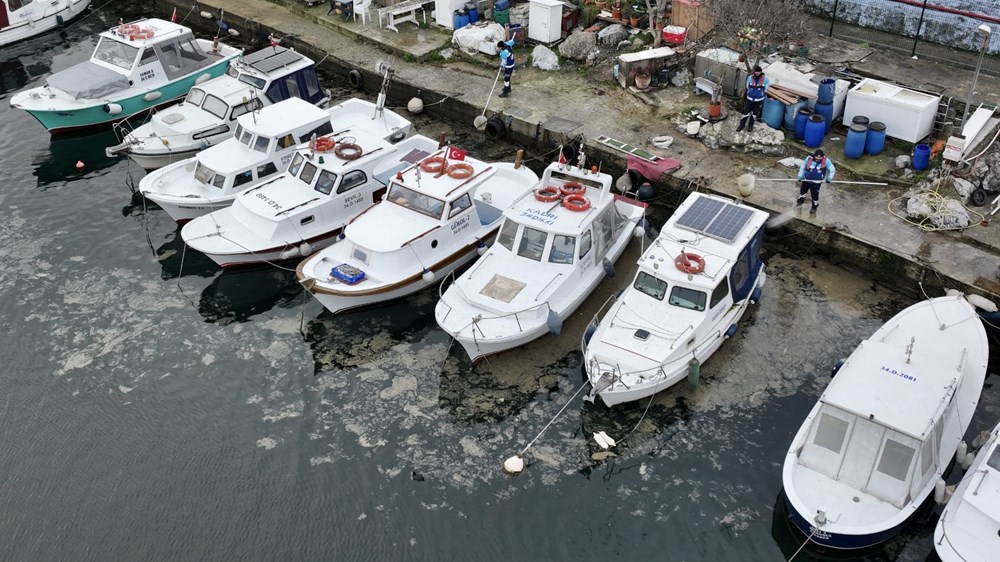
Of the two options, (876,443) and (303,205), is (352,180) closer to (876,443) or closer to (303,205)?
(303,205)

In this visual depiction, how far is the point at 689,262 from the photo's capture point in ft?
43.6

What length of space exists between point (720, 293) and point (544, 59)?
10.7 metres

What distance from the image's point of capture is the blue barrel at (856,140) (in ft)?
55.1

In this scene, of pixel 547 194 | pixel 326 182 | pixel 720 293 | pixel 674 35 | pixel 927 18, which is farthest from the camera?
pixel 674 35

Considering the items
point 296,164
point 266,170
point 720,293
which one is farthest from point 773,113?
point 266,170

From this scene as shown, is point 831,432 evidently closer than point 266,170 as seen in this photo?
Yes

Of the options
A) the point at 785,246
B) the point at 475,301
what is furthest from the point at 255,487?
the point at 785,246

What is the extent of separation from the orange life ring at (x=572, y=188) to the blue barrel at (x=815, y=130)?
576cm

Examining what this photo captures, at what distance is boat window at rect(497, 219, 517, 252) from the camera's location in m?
14.7

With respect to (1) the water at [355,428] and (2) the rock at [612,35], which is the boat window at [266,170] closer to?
(1) the water at [355,428]

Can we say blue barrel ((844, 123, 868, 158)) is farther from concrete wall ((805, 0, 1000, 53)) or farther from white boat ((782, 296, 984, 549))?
white boat ((782, 296, 984, 549))

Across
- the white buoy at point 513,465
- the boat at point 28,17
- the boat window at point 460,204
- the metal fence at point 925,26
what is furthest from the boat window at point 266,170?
the boat at point 28,17

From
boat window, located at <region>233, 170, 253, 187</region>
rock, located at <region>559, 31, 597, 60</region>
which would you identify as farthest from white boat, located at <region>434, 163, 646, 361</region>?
rock, located at <region>559, 31, 597, 60</region>

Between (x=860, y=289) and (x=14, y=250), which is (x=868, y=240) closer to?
(x=860, y=289)
